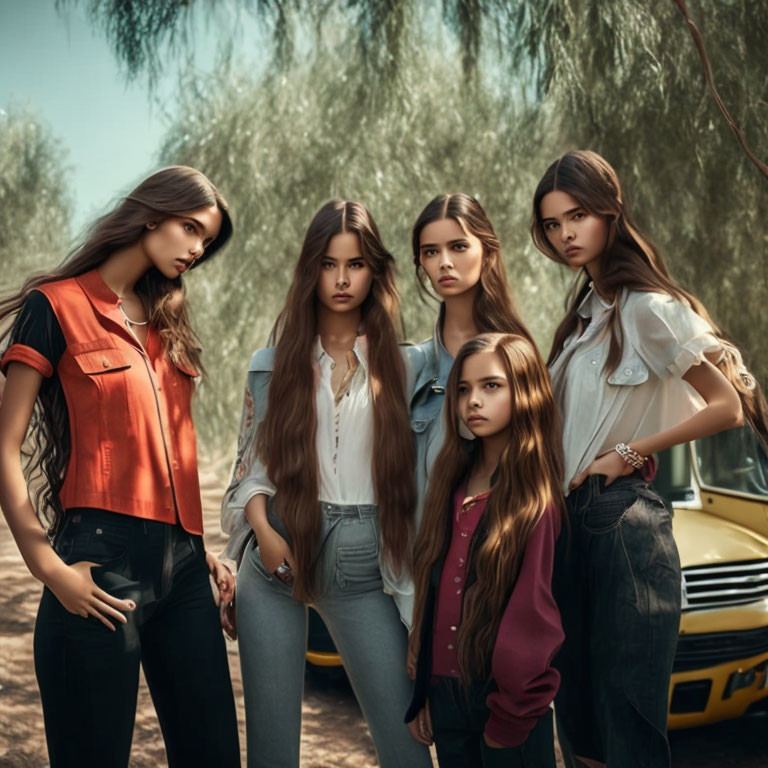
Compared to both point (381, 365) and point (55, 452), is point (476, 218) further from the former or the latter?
point (55, 452)

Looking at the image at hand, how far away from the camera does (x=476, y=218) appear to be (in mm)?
2887

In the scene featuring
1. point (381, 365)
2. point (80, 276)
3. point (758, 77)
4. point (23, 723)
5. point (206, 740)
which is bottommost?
point (23, 723)

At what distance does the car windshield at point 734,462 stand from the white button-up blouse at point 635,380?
215 cm

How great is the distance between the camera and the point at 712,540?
169 inches

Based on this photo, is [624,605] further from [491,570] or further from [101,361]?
[101,361]

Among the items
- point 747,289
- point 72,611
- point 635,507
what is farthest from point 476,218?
point 747,289

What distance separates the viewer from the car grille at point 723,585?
4004 mm

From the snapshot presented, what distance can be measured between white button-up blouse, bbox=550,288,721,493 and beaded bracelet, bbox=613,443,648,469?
0.22 ft

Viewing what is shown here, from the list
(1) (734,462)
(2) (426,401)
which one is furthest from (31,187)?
(2) (426,401)

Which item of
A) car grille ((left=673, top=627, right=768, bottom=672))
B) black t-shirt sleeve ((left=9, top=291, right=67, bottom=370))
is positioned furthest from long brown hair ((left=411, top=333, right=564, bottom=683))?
car grille ((left=673, top=627, right=768, bottom=672))

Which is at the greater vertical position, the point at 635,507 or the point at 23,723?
the point at 635,507

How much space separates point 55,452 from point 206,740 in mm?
848

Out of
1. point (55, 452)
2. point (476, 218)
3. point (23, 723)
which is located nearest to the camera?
point (55, 452)

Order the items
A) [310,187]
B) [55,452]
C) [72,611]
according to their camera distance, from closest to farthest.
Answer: [72,611] < [55,452] < [310,187]
